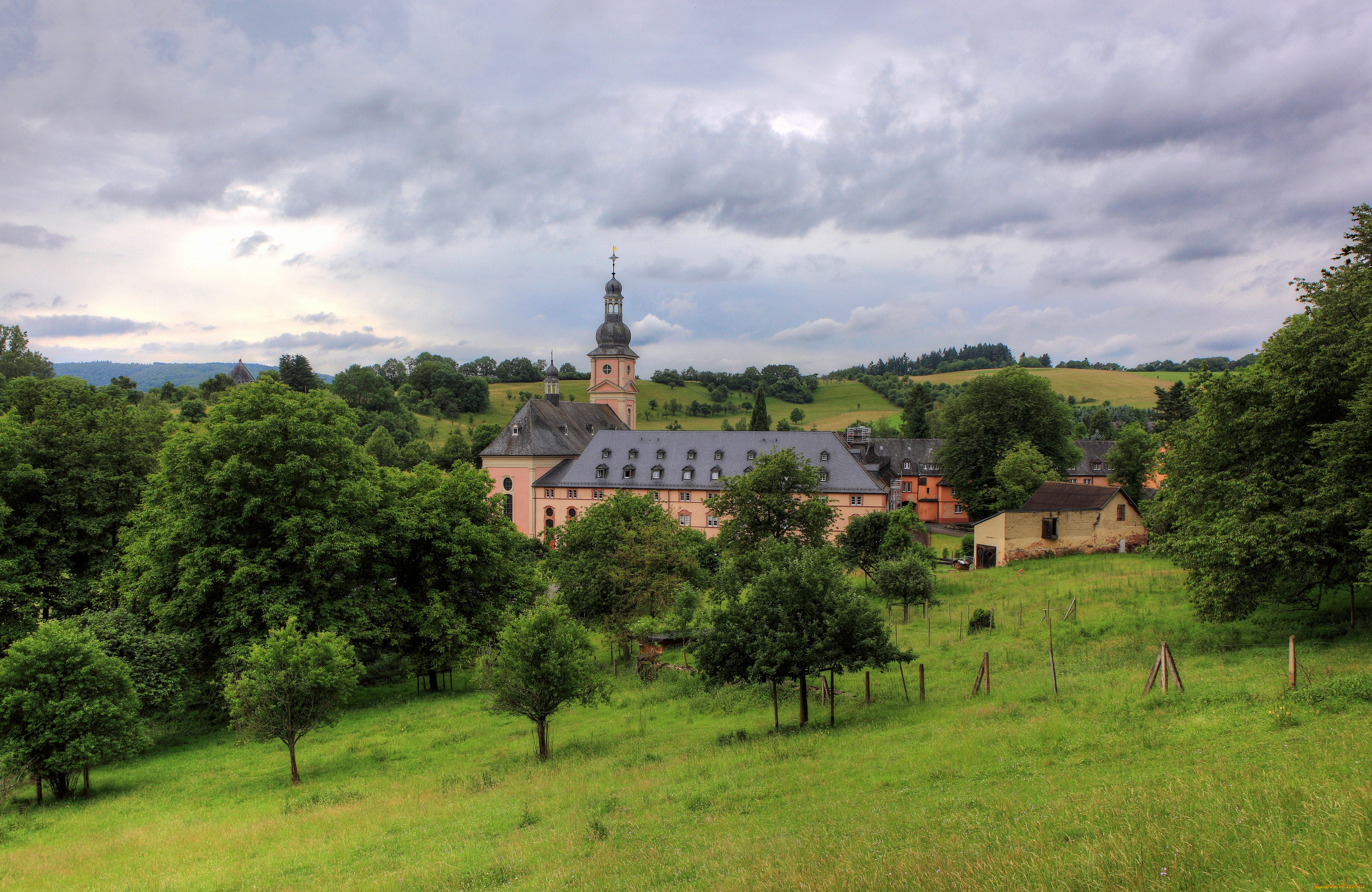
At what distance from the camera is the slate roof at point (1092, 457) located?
7744 cm

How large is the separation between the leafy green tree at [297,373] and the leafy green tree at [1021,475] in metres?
89.2

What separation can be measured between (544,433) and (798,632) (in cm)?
5579

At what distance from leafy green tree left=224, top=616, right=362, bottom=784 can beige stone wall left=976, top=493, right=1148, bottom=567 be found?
117 feet

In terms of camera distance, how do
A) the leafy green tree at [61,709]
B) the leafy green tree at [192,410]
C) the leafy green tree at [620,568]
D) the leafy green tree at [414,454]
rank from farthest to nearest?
the leafy green tree at [414,454], the leafy green tree at [192,410], the leafy green tree at [620,568], the leafy green tree at [61,709]

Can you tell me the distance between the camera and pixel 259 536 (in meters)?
25.8

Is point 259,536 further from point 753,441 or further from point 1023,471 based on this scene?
point 1023,471

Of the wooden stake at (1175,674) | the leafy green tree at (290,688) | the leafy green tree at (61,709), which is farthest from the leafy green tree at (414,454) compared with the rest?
the wooden stake at (1175,674)

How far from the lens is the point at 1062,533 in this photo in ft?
136

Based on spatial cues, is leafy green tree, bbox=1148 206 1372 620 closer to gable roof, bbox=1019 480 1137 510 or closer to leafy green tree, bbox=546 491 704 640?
gable roof, bbox=1019 480 1137 510

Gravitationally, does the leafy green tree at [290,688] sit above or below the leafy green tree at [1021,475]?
below

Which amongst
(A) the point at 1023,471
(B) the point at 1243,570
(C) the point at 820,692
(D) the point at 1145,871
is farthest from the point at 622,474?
(D) the point at 1145,871

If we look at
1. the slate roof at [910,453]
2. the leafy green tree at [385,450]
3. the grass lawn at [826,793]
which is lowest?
the grass lawn at [826,793]

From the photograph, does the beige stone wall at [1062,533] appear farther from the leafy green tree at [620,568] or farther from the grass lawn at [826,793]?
the leafy green tree at [620,568]

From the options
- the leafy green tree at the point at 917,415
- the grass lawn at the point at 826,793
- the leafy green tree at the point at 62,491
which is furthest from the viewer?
the leafy green tree at the point at 917,415
